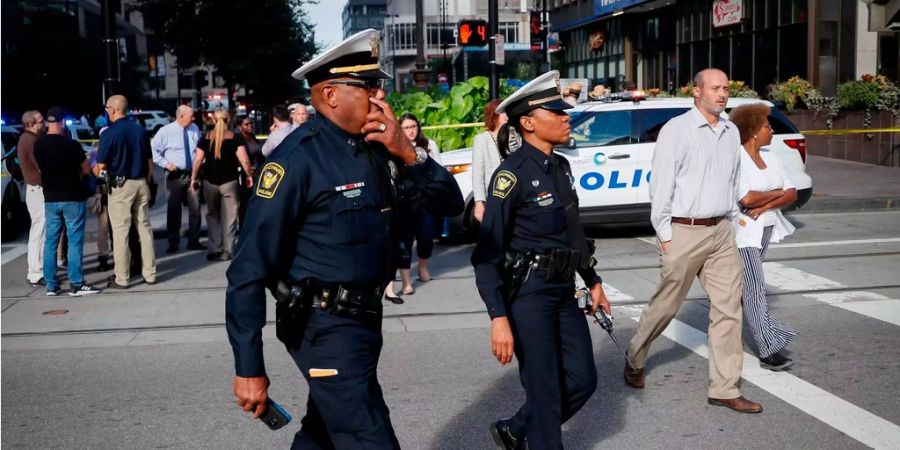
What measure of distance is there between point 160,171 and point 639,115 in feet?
57.2

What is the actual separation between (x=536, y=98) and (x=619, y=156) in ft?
25.9

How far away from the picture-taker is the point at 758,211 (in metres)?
6.25

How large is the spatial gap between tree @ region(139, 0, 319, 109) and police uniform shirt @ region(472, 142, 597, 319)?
43.8m

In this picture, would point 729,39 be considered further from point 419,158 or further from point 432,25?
point 432,25

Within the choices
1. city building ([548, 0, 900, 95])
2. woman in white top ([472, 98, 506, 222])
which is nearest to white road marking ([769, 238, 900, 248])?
woman in white top ([472, 98, 506, 222])

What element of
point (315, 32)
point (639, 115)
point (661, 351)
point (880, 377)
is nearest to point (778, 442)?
point (880, 377)

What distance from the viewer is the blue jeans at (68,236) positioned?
9734 millimetres

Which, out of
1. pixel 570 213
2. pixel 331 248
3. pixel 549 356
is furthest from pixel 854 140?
pixel 331 248

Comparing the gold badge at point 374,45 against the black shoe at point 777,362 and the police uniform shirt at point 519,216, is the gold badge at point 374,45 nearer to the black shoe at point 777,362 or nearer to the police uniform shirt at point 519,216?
the police uniform shirt at point 519,216

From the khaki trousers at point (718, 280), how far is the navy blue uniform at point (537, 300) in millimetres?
1424

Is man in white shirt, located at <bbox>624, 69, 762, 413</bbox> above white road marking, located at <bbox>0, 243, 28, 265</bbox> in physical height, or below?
above

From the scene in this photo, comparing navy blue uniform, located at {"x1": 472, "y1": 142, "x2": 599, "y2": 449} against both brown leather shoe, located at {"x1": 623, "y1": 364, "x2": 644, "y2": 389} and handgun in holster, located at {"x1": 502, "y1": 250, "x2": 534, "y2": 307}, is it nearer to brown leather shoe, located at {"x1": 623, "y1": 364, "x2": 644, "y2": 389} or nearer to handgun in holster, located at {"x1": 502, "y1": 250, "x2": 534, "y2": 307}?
handgun in holster, located at {"x1": 502, "y1": 250, "x2": 534, "y2": 307}

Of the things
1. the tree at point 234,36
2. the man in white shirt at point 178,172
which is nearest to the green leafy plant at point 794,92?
the man in white shirt at point 178,172

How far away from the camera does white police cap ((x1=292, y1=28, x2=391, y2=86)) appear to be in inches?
134
